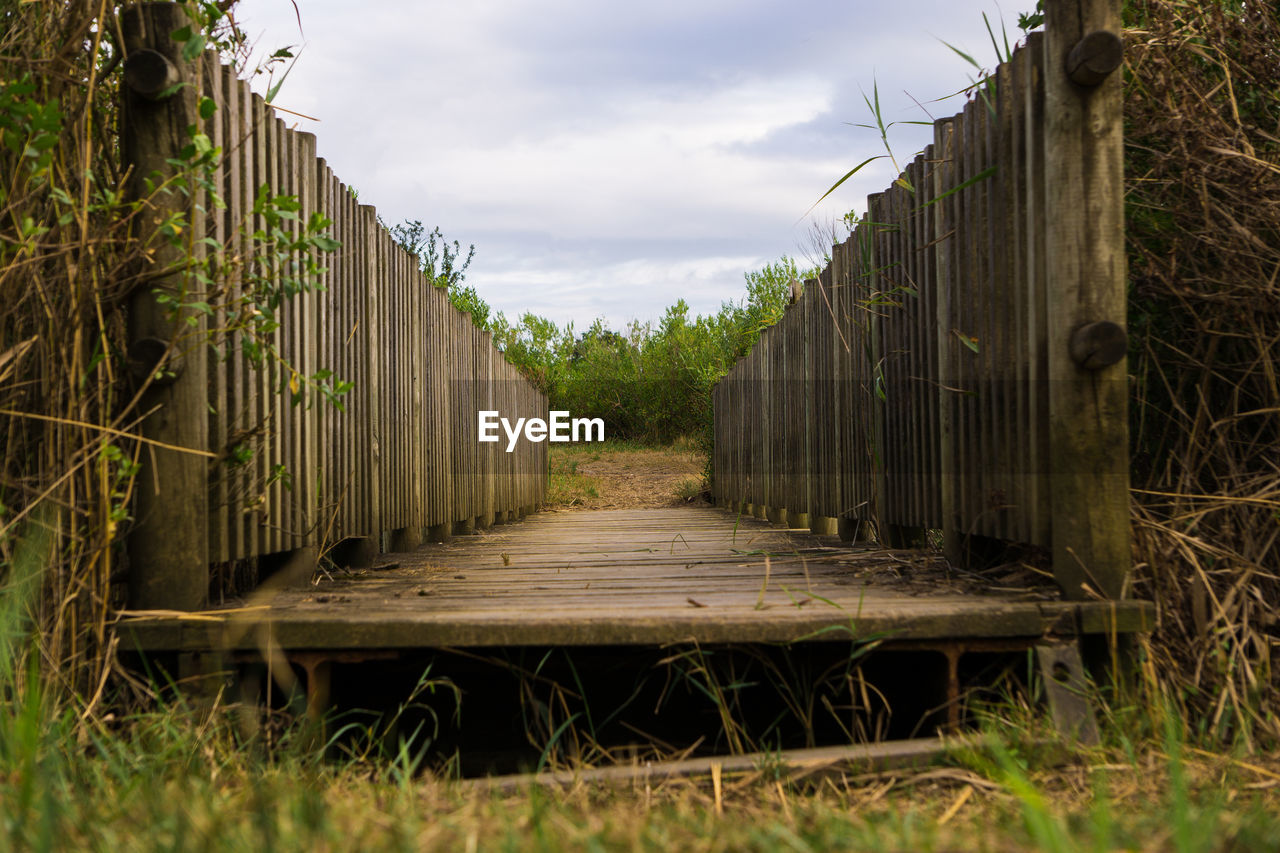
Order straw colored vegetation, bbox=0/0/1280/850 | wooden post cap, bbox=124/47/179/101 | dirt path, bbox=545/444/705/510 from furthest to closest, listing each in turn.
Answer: dirt path, bbox=545/444/705/510 < wooden post cap, bbox=124/47/179/101 < straw colored vegetation, bbox=0/0/1280/850

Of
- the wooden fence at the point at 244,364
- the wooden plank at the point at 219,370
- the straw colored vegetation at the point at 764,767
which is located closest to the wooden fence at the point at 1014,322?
the straw colored vegetation at the point at 764,767

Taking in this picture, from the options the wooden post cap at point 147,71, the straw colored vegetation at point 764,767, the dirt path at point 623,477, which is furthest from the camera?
the dirt path at point 623,477

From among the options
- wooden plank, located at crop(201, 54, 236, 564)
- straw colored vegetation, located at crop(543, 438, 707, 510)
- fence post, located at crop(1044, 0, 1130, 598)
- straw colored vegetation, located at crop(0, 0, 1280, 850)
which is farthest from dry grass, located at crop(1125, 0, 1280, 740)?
straw colored vegetation, located at crop(543, 438, 707, 510)

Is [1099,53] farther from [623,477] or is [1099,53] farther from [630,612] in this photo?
[623,477]

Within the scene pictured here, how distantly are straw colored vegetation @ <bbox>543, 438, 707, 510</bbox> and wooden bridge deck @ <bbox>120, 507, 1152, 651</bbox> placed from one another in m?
8.90

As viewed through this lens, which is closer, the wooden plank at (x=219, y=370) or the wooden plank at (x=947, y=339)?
the wooden plank at (x=219, y=370)

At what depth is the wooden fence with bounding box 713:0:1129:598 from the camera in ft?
7.78

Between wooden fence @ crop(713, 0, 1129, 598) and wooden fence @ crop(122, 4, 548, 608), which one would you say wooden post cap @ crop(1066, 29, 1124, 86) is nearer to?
wooden fence @ crop(713, 0, 1129, 598)

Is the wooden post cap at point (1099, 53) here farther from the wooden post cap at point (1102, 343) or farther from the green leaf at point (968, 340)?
the green leaf at point (968, 340)

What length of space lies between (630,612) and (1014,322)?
5.07 ft

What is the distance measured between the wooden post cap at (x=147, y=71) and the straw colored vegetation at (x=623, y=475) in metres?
10.2

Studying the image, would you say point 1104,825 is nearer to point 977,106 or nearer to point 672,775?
point 672,775

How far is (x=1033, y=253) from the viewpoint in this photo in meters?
2.50

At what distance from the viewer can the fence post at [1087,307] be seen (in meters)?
2.37
